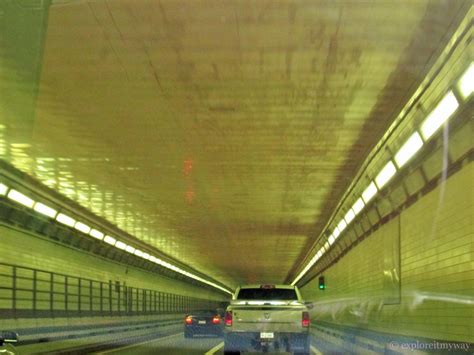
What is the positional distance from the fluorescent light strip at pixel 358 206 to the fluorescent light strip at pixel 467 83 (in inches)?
496

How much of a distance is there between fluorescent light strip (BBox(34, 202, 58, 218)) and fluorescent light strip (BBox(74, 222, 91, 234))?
317 centimetres

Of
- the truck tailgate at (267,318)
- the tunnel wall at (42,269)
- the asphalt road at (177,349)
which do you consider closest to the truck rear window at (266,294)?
the truck tailgate at (267,318)

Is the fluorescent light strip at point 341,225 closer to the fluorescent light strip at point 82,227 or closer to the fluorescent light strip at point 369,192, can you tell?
the fluorescent light strip at point 369,192

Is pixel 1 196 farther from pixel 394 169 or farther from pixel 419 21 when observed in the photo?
pixel 419 21

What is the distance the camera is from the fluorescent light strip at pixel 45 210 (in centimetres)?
2325

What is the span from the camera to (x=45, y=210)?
954 inches

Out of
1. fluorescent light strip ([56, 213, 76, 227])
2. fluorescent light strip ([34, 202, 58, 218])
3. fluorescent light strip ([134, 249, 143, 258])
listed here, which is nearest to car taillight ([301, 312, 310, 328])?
fluorescent light strip ([34, 202, 58, 218])

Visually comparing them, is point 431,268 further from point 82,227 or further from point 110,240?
point 110,240

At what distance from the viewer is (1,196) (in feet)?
65.4

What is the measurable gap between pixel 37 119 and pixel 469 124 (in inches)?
328

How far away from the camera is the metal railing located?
20.7 metres

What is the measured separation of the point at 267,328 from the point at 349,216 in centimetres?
1012

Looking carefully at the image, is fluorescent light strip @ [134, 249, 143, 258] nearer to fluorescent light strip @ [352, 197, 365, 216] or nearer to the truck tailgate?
fluorescent light strip @ [352, 197, 365, 216]

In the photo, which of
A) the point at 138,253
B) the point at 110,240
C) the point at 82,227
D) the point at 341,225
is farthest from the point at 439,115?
the point at 138,253
